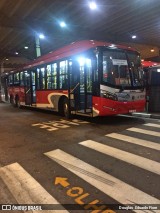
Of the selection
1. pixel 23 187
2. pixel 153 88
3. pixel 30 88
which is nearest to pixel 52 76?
pixel 30 88

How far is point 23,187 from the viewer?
4.47 metres

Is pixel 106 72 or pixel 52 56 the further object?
pixel 52 56

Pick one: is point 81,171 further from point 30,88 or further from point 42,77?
point 30,88

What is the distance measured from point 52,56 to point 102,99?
17.2ft

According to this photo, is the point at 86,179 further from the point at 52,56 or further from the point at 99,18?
the point at 99,18

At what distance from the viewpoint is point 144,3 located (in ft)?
44.7

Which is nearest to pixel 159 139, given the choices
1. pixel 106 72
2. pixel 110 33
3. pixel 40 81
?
pixel 106 72

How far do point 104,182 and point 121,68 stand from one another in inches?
253

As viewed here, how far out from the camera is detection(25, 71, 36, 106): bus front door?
16431mm

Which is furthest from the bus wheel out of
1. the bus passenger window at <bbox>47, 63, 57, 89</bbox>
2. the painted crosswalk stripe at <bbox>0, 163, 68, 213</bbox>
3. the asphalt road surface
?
the painted crosswalk stripe at <bbox>0, 163, 68, 213</bbox>

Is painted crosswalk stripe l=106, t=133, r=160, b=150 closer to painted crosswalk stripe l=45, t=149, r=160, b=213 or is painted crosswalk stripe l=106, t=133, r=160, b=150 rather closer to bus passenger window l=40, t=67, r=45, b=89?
painted crosswalk stripe l=45, t=149, r=160, b=213

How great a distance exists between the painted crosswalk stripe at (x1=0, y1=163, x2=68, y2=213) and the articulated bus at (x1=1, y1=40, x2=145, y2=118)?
519 cm

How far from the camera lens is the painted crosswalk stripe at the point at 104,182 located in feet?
12.7

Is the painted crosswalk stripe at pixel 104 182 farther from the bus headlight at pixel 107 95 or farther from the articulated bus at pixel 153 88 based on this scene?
the articulated bus at pixel 153 88
